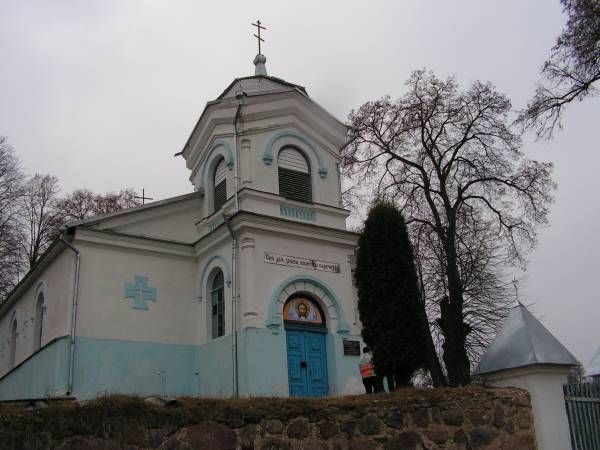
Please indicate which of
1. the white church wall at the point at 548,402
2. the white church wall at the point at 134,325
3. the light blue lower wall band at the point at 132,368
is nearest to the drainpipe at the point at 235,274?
the light blue lower wall band at the point at 132,368

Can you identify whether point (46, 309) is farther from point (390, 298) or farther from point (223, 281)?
point (390, 298)

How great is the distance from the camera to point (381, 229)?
11523mm

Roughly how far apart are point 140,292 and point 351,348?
5907mm

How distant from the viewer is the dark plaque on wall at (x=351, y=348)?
15508mm

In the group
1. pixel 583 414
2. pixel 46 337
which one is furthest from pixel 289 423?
pixel 46 337

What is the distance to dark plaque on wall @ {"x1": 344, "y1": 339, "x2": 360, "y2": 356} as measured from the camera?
15508 millimetres

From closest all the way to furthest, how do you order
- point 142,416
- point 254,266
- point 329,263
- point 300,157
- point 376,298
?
point 142,416
point 376,298
point 254,266
point 329,263
point 300,157

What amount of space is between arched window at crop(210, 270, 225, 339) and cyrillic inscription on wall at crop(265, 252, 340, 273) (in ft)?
5.39

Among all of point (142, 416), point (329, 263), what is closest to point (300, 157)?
point (329, 263)

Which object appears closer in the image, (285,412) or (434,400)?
(285,412)

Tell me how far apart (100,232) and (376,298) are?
27.2 feet

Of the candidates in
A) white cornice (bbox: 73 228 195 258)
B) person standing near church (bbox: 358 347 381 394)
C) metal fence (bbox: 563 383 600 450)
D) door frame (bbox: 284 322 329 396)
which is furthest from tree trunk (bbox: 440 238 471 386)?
white cornice (bbox: 73 228 195 258)

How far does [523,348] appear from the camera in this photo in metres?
7.69

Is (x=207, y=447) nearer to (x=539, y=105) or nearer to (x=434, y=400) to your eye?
(x=434, y=400)
